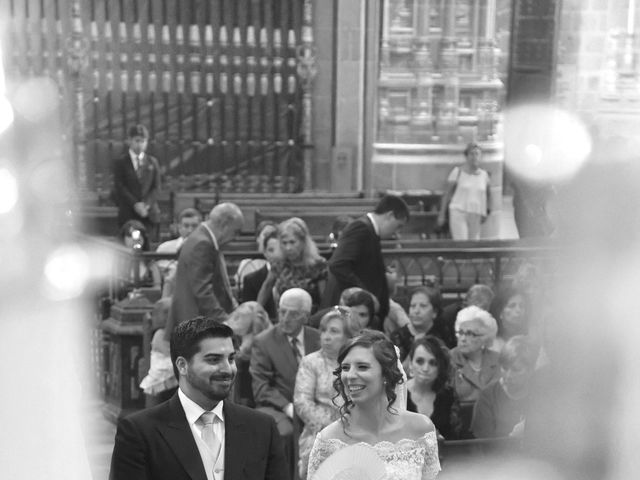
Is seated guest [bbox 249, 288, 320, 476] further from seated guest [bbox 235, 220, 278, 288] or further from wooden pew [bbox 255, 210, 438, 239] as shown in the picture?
wooden pew [bbox 255, 210, 438, 239]

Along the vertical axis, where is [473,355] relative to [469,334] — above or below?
below

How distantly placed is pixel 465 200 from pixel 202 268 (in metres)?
8.34

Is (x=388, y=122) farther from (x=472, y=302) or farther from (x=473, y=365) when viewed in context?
(x=473, y=365)

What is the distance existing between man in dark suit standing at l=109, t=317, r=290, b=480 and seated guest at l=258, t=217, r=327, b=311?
5.14 metres

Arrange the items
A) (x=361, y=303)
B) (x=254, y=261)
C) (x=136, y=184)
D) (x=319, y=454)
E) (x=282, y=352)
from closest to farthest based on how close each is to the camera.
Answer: (x=319, y=454)
(x=282, y=352)
(x=361, y=303)
(x=254, y=261)
(x=136, y=184)

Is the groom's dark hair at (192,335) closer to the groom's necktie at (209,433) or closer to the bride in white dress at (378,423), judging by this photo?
the groom's necktie at (209,433)

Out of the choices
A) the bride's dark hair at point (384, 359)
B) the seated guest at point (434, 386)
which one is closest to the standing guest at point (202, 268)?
the seated guest at point (434, 386)

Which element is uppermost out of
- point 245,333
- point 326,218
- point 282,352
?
point 282,352

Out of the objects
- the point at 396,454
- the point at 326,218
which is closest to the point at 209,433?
the point at 396,454

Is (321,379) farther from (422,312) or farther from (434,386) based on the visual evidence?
(422,312)

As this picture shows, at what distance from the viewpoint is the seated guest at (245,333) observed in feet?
28.1

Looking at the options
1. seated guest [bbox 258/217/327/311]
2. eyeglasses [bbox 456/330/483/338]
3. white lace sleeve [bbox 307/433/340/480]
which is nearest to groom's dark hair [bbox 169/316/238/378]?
white lace sleeve [bbox 307/433/340/480]

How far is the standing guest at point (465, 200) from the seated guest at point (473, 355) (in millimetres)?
8198

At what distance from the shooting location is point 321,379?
7.00 meters
